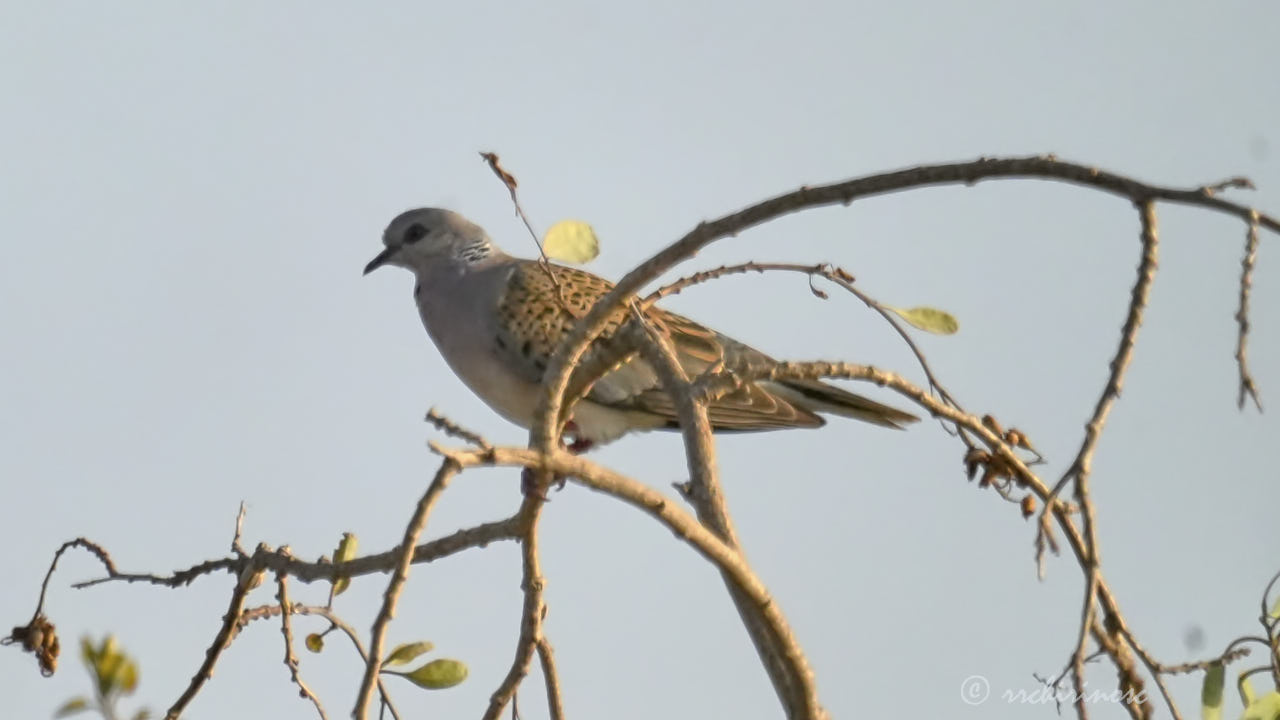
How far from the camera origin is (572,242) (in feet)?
9.97

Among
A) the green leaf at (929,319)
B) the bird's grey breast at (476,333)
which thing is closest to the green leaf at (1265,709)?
the green leaf at (929,319)

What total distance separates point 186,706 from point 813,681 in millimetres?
1121

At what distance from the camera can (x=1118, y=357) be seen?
2121 mm

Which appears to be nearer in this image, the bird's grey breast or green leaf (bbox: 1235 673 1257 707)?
green leaf (bbox: 1235 673 1257 707)

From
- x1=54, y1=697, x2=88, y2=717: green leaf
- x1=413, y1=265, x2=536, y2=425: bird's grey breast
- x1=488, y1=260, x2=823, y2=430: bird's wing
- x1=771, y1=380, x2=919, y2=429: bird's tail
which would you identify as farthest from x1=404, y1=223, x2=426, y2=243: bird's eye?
x1=54, y1=697, x2=88, y2=717: green leaf

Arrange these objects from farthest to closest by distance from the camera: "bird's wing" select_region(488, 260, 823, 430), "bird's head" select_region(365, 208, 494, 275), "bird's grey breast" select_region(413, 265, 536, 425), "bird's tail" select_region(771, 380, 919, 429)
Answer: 1. "bird's head" select_region(365, 208, 494, 275)
2. "bird's grey breast" select_region(413, 265, 536, 425)
3. "bird's wing" select_region(488, 260, 823, 430)
4. "bird's tail" select_region(771, 380, 919, 429)

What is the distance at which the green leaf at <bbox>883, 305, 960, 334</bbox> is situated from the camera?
2.90 m

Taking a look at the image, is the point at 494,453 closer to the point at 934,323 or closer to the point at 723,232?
the point at 723,232

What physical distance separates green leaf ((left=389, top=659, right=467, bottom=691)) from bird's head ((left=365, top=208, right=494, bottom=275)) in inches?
139

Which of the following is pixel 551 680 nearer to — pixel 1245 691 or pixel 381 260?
pixel 1245 691

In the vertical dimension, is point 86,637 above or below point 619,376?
below

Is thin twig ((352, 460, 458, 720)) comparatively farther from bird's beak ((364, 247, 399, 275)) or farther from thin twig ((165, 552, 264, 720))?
bird's beak ((364, 247, 399, 275))

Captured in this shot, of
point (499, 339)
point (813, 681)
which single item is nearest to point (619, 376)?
point (499, 339)

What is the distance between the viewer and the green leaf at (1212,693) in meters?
2.65
